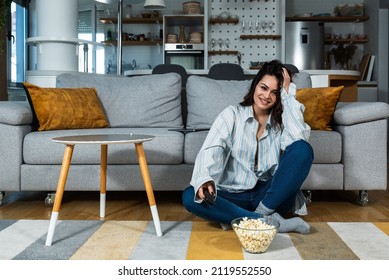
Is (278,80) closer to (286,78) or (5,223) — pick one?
(286,78)

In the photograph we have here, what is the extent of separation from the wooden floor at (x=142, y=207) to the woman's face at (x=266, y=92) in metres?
0.76

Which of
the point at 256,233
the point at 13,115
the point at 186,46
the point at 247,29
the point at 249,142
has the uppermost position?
the point at 247,29

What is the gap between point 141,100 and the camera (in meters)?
3.91

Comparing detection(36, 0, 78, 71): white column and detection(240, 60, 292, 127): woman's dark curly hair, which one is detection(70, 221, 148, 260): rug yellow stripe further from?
detection(36, 0, 78, 71): white column

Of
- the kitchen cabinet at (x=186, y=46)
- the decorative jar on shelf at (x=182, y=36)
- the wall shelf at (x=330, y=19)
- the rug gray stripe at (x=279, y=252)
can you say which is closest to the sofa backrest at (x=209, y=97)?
the rug gray stripe at (x=279, y=252)

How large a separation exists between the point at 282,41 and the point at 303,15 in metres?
0.66

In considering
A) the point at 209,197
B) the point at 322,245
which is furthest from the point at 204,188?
the point at 322,245

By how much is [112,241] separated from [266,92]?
3.26 feet

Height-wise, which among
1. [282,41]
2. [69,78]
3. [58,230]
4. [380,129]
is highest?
[282,41]

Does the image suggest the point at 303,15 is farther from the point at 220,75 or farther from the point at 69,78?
the point at 69,78

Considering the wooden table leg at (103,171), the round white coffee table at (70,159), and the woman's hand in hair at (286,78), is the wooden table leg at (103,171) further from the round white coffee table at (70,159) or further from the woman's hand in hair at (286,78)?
the woman's hand in hair at (286,78)

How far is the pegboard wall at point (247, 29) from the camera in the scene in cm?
823

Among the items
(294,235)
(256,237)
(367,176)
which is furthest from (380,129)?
(256,237)

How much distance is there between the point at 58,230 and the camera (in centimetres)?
270
